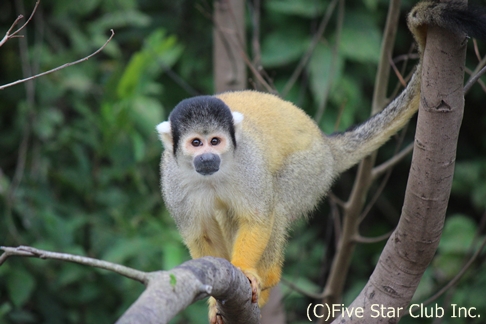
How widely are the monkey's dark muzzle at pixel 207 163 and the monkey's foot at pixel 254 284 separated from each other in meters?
0.59

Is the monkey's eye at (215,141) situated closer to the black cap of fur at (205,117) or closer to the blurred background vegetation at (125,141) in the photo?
the black cap of fur at (205,117)

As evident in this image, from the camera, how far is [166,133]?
11.2ft

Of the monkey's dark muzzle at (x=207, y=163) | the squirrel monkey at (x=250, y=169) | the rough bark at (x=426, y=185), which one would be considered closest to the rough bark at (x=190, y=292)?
the squirrel monkey at (x=250, y=169)

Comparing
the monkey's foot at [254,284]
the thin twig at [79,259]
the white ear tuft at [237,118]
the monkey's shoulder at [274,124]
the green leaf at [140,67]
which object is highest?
the green leaf at [140,67]

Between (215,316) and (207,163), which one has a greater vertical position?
(207,163)

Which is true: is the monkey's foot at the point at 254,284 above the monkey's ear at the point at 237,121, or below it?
below

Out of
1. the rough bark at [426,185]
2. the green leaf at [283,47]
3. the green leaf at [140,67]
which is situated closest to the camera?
the rough bark at [426,185]

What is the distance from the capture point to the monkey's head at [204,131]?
3.21m

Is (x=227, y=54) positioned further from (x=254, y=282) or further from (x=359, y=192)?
(x=254, y=282)

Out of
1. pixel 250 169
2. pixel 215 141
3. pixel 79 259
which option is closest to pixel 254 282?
pixel 250 169

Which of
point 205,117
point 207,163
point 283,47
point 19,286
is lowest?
point 19,286

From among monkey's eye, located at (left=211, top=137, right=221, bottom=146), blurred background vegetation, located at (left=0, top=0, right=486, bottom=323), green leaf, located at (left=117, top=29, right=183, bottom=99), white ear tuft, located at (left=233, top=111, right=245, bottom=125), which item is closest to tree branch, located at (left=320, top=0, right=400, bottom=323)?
blurred background vegetation, located at (left=0, top=0, right=486, bottom=323)

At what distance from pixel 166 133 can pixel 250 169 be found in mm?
546

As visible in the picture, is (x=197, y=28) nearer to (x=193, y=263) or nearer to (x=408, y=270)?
(x=408, y=270)
